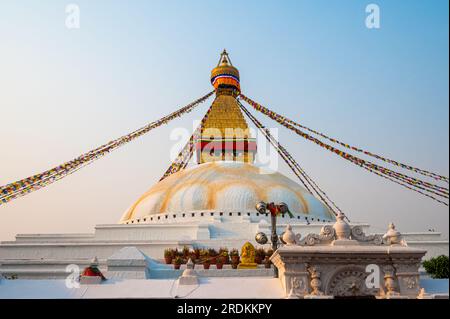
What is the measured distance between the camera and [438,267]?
13.8 m

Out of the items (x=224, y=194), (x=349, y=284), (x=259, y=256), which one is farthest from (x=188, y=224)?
(x=349, y=284)

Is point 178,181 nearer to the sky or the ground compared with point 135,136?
nearer to the ground

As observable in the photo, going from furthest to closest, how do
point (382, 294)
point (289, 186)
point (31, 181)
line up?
1. point (289, 186)
2. point (31, 181)
3. point (382, 294)

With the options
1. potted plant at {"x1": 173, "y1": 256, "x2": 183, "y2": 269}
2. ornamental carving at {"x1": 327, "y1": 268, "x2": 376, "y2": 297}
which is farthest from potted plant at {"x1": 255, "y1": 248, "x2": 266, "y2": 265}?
ornamental carving at {"x1": 327, "y1": 268, "x2": 376, "y2": 297}

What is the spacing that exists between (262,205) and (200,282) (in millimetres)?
3790

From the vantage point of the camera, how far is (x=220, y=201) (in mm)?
23359

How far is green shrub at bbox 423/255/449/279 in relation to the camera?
1362 cm

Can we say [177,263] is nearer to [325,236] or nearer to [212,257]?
[212,257]

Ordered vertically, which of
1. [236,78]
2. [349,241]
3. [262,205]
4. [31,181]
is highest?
[236,78]

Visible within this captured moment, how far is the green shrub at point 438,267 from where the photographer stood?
13.6 metres

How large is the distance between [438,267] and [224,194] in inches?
469

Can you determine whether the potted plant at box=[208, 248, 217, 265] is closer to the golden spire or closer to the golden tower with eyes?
the golden tower with eyes
